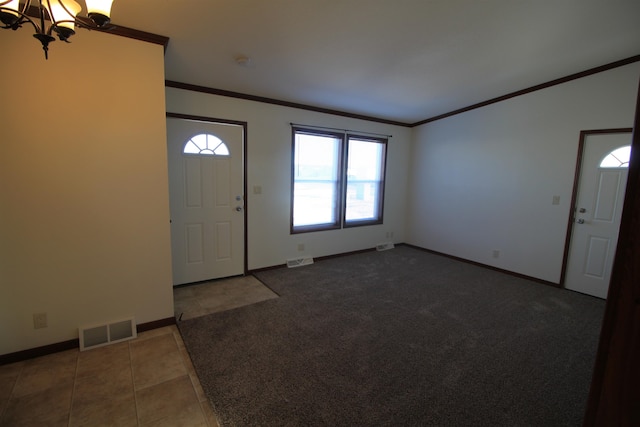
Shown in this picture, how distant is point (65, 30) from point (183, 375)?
2.19 meters

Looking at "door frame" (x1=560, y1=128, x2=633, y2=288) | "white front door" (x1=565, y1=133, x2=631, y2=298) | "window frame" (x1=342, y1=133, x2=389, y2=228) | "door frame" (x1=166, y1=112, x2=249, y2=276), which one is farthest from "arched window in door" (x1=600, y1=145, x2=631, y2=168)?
"door frame" (x1=166, y1=112, x2=249, y2=276)

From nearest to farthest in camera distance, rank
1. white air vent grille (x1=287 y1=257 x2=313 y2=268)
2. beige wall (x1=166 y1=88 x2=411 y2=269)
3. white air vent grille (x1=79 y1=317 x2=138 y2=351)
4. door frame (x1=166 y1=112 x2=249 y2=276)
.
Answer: white air vent grille (x1=79 y1=317 x2=138 y2=351), door frame (x1=166 y1=112 x2=249 y2=276), beige wall (x1=166 y1=88 x2=411 y2=269), white air vent grille (x1=287 y1=257 x2=313 y2=268)

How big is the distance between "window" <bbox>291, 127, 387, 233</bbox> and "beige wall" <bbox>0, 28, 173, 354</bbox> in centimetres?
214

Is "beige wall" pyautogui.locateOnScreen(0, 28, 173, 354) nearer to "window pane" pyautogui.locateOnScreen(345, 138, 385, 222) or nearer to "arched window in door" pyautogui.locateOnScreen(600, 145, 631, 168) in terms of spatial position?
"window pane" pyautogui.locateOnScreen(345, 138, 385, 222)

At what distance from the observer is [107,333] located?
2.39 metres

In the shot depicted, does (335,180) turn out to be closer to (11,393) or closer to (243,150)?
(243,150)

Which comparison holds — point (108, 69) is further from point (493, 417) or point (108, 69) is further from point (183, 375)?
point (493, 417)

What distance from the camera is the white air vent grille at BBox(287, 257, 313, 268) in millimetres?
4379

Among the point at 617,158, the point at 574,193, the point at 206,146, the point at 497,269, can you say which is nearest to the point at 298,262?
the point at 206,146

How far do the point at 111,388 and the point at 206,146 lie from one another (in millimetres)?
2609

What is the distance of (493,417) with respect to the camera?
5.65 feet

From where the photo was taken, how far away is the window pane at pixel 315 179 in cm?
441

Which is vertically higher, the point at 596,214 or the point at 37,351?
the point at 596,214

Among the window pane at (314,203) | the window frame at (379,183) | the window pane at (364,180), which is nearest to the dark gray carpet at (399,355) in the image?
the window pane at (314,203)
